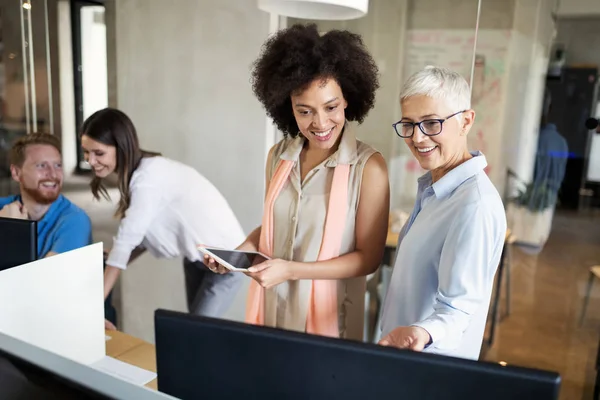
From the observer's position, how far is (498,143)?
2533 millimetres

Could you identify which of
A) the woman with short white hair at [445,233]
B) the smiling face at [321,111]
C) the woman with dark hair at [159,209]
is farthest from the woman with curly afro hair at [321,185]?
the woman with dark hair at [159,209]

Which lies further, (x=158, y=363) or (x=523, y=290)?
(x=523, y=290)

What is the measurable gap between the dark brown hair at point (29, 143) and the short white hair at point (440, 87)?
2.19m

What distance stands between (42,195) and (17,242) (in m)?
1.68

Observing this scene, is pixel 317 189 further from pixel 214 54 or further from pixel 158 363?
pixel 214 54

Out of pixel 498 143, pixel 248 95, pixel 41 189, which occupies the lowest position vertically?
pixel 41 189

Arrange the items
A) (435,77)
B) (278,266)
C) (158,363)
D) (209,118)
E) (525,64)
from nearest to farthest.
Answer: (158,363), (435,77), (278,266), (525,64), (209,118)

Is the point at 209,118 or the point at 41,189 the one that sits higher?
the point at 209,118

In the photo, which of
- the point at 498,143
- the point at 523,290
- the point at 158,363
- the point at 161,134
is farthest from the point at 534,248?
the point at 158,363

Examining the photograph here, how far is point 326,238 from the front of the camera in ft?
5.23

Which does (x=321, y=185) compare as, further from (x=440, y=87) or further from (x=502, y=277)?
(x=502, y=277)

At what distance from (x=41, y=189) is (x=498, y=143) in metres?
2.33

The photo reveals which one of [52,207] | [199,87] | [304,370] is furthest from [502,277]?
[304,370]

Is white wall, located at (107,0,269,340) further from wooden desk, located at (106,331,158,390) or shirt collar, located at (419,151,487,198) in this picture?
shirt collar, located at (419,151,487,198)
